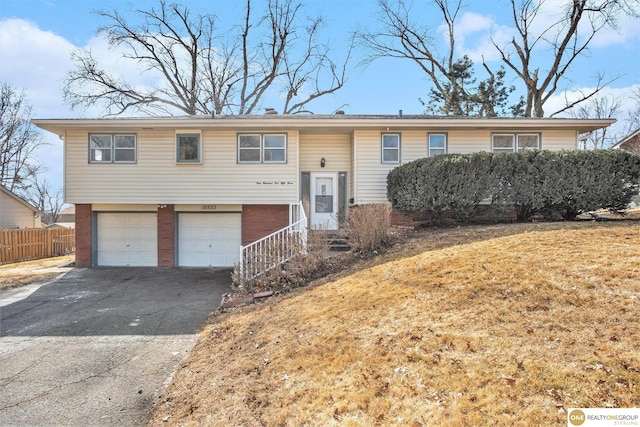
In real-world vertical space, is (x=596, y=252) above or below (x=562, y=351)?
above

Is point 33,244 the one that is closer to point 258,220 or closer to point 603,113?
point 258,220

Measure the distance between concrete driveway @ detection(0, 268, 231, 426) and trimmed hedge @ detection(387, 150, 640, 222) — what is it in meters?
6.40

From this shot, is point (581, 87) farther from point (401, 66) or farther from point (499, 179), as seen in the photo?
point (499, 179)

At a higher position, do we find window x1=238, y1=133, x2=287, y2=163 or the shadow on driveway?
window x1=238, y1=133, x2=287, y2=163

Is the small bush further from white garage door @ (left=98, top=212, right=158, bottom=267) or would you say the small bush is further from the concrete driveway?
white garage door @ (left=98, top=212, right=158, bottom=267)

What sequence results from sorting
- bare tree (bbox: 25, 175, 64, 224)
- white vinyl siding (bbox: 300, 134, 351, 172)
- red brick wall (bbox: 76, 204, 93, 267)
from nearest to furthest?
red brick wall (bbox: 76, 204, 93, 267)
white vinyl siding (bbox: 300, 134, 351, 172)
bare tree (bbox: 25, 175, 64, 224)

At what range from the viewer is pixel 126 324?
6453 millimetres

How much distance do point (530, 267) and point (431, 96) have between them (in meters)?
22.7

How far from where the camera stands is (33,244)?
1688 centimetres

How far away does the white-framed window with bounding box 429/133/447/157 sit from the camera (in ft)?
38.7

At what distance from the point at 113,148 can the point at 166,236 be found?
348 centimetres

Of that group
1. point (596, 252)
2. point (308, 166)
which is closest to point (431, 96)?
point (308, 166)

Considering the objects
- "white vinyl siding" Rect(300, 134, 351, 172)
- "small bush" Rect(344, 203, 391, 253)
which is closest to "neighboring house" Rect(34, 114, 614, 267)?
"white vinyl siding" Rect(300, 134, 351, 172)

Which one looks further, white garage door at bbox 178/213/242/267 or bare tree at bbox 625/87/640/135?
bare tree at bbox 625/87/640/135
